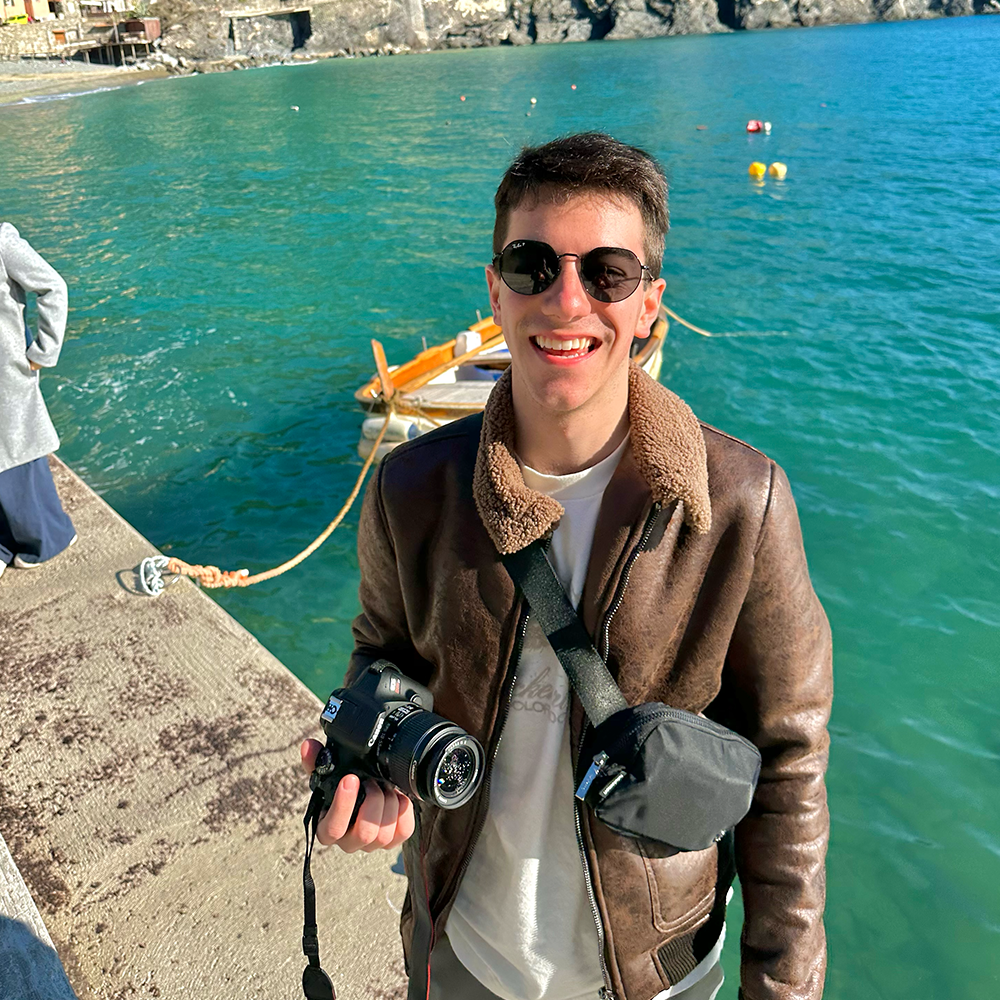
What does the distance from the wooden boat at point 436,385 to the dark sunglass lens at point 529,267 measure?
19.2 ft

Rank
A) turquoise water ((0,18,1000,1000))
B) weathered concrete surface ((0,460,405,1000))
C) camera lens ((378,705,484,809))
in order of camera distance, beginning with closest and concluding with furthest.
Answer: camera lens ((378,705,484,809)) → weathered concrete surface ((0,460,405,1000)) → turquoise water ((0,18,1000,1000))

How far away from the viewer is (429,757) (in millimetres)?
1413

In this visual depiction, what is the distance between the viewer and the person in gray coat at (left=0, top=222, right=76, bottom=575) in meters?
4.41

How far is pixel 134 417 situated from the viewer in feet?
34.1

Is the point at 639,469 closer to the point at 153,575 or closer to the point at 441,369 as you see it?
the point at 153,575

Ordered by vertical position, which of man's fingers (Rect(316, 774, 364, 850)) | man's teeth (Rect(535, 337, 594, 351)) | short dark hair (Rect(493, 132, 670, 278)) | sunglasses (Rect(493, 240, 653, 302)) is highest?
short dark hair (Rect(493, 132, 670, 278))

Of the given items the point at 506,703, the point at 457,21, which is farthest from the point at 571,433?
the point at 457,21

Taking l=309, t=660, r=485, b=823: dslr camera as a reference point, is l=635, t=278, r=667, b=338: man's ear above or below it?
above

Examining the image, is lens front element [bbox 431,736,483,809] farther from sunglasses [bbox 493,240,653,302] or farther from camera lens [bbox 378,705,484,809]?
sunglasses [bbox 493,240,653,302]

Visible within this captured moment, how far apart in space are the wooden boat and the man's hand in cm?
591

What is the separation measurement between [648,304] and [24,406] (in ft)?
13.4

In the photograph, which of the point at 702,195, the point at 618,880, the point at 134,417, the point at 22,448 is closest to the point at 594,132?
the point at 618,880

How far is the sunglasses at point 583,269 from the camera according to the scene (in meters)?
1.46

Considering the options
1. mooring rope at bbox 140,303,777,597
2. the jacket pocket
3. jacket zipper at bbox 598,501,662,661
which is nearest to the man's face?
jacket zipper at bbox 598,501,662,661
